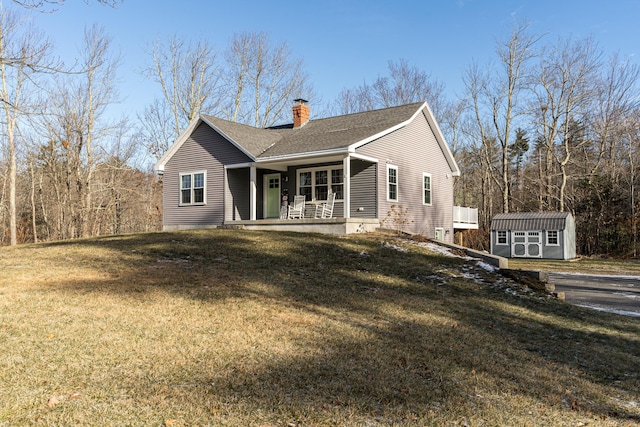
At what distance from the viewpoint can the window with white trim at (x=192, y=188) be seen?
64.6 feet

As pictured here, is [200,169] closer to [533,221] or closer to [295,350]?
[295,350]

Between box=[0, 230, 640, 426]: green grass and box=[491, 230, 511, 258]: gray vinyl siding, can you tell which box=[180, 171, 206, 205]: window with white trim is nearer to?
box=[0, 230, 640, 426]: green grass

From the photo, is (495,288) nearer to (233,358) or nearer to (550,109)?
(233,358)

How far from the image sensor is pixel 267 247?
12484 mm

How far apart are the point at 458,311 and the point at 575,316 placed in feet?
7.62

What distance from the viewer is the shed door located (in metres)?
25.9

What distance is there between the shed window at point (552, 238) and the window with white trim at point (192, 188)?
18.5m

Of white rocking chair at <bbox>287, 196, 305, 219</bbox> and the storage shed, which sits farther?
the storage shed

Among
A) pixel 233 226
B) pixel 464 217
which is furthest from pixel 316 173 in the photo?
pixel 464 217

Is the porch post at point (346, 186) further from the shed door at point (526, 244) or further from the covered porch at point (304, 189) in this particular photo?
the shed door at point (526, 244)

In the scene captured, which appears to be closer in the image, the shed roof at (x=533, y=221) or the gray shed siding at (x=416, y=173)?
the gray shed siding at (x=416, y=173)

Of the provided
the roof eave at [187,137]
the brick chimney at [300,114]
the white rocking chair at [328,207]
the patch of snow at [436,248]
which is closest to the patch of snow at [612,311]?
the patch of snow at [436,248]

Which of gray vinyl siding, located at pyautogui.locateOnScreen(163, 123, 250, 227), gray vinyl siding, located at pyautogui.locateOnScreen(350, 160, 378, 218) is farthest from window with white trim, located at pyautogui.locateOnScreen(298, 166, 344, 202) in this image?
gray vinyl siding, located at pyautogui.locateOnScreen(163, 123, 250, 227)

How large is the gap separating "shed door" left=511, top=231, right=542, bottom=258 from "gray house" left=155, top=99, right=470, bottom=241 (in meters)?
6.69
